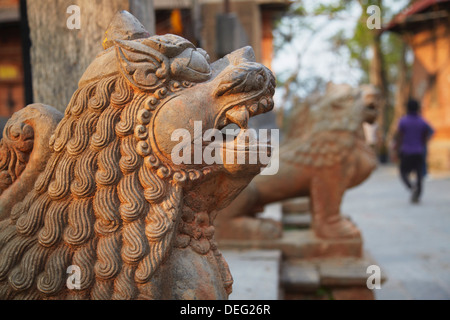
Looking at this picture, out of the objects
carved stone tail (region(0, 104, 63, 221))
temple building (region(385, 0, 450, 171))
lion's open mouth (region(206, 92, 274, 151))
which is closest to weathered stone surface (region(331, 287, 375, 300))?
lion's open mouth (region(206, 92, 274, 151))

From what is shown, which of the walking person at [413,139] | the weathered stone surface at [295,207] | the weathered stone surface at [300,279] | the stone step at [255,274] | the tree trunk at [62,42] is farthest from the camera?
the walking person at [413,139]

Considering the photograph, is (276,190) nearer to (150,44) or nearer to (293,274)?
(293,274)

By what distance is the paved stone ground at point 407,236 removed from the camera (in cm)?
350

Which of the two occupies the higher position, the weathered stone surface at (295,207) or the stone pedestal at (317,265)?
the weathered stone surface at (295,207)

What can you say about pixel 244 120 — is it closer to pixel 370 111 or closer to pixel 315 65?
pixel 370 111

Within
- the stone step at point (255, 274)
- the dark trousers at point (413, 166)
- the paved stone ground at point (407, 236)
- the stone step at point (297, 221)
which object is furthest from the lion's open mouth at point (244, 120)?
the dark trousers at point (413, 166)

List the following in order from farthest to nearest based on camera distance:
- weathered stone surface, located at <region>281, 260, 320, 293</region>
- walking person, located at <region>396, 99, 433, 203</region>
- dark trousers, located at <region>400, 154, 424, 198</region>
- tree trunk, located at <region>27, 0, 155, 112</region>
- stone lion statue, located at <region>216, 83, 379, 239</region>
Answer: dark trousers, located at <region>400, 154, 424, 198</region>, walking person, located at <region>396, 99, 433, 203</region>, stone lion statue, located at <region>216, 83, 379, 239</region>, weathered stone surface, located at <region>281, 260, 320, 293</region>, tree trunk, located at <region>27, 0, 155, 112</region>

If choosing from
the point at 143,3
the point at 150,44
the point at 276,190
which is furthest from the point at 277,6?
the point at 150,44

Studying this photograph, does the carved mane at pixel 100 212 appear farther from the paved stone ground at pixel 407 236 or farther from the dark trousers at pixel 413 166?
the dark trousers at pixel 413 166

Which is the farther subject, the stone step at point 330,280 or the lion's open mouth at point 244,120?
the stone step at point 330,280

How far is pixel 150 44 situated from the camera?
125cm

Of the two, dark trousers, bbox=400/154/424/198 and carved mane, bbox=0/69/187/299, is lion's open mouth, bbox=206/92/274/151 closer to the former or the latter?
carved mane, bbox=0/69/187/299

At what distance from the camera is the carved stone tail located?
1.36m

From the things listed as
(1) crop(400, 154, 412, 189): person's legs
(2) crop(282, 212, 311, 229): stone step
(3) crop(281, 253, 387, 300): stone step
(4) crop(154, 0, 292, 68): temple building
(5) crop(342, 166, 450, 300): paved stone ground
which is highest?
(4) crop(154, 0, 292, 68): temple building
